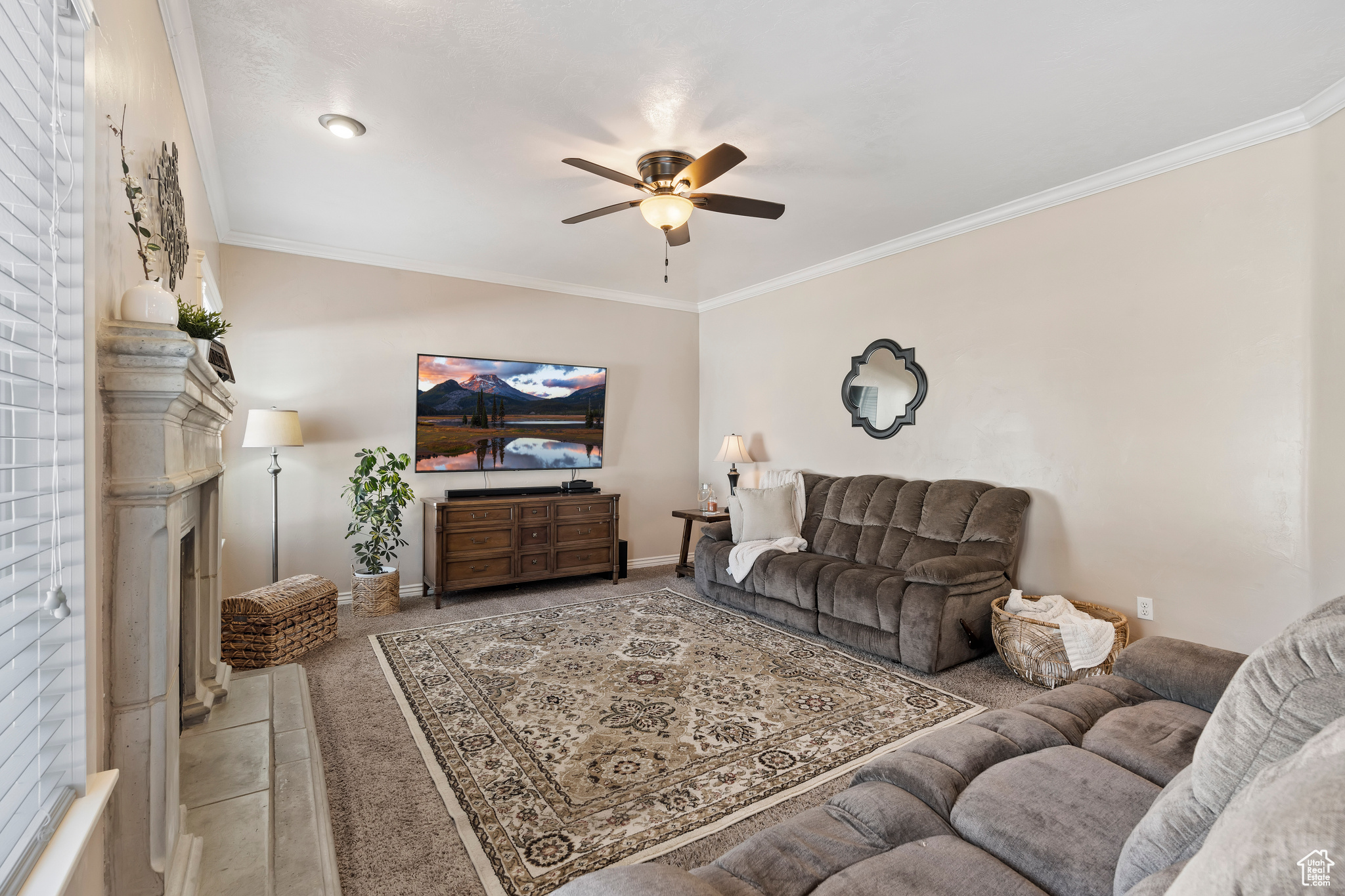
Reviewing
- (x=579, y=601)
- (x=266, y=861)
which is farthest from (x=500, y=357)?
(x=266, y=861)

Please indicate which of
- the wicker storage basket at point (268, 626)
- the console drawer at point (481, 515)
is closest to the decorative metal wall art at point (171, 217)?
the wicker storage basket at point (268, 626)

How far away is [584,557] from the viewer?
539 centimetres

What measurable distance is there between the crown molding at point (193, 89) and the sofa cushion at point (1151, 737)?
11.5 ft

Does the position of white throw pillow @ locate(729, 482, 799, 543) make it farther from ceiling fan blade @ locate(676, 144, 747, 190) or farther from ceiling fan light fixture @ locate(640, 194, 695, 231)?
ceiling fan blade @ locate(676, 144, 747, 190)

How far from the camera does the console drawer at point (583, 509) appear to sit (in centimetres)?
527

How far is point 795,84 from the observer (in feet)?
8.39

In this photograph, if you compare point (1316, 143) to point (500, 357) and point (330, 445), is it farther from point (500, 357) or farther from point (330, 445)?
point (330, 445)

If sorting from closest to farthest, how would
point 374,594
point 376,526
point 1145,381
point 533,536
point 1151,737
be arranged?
point 1151,737
point 1145,381
point 374,594
point 376,526
point 533,536

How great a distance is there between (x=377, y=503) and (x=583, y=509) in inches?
63.3

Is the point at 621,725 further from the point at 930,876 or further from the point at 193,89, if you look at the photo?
the point at 193,89

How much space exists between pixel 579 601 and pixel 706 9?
12.7ft

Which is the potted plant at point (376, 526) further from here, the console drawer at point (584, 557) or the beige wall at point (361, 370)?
the console drawer at point (584, 557)

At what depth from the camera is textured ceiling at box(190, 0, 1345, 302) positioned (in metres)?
2.19

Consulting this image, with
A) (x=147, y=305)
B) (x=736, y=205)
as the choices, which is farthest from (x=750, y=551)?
(x=147, y=305)
